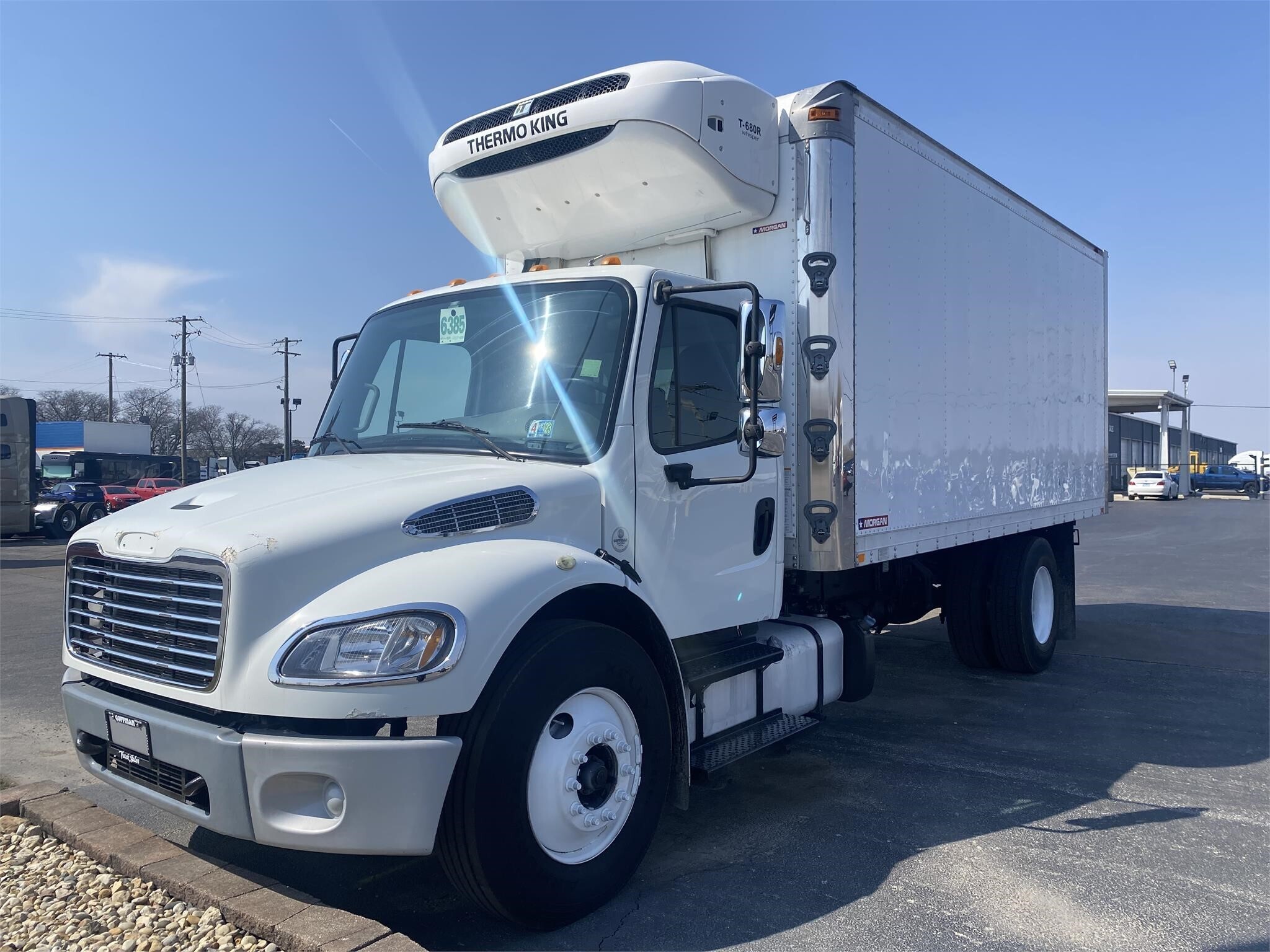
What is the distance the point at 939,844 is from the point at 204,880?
10.5 feet

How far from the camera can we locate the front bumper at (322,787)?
10.1ft

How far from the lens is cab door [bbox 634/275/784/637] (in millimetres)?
4266

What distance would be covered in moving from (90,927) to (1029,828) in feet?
13.6

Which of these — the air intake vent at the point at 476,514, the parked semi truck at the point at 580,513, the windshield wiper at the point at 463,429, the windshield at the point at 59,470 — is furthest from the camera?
the windshield at the point at 59,470

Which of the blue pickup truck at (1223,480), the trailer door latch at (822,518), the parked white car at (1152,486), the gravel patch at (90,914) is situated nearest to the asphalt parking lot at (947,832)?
the gravel patch at (90,914)

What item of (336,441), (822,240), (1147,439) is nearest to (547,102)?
(822,240)

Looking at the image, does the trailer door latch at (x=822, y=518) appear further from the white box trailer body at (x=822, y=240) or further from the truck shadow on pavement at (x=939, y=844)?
the truck shadow on pavement at (x=939, y=844)

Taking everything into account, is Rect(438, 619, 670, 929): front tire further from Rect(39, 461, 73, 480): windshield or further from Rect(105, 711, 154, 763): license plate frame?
Rect(39, 461, 73, 480): windshield

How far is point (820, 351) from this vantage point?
5.26 metres

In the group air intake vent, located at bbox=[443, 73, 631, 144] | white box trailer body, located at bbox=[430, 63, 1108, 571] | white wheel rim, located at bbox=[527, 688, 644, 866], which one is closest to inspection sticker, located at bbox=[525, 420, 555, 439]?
white wheel rim, located at bbox=[527, 688, 644, 866]

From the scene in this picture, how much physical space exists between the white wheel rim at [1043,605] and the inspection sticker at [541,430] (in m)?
5.81

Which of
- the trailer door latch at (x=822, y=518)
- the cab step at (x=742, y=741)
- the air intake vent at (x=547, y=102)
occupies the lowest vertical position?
the cab step at (x=742, y=741)

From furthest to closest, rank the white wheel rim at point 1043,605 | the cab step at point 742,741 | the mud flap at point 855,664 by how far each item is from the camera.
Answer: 1. the white wheel rim at point 1043,605
2. the mud flap at point 855,664
3. the cab step at point 742,741

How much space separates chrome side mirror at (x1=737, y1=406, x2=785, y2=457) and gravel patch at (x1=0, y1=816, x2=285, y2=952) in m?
2.70
